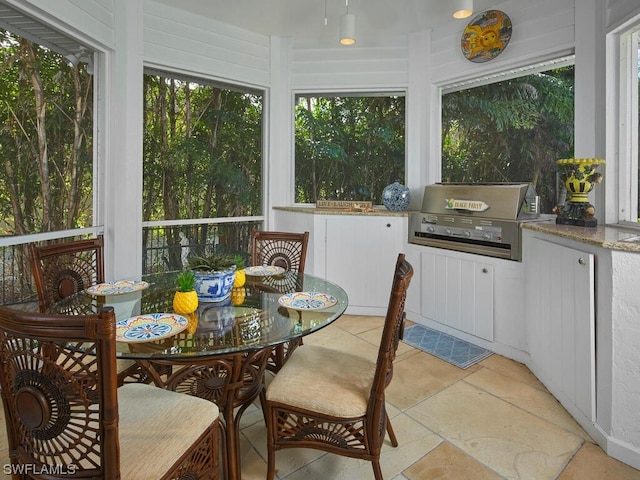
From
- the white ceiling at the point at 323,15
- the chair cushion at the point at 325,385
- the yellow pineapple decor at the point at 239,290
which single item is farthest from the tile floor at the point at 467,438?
the white ceiling at the point at 323,15

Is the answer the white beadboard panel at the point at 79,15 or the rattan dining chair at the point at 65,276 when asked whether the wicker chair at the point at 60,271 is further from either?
the white beadboard panel at the point at 79,15

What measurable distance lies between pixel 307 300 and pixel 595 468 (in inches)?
55.1

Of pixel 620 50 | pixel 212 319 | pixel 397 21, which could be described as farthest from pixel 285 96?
pixel 212 319

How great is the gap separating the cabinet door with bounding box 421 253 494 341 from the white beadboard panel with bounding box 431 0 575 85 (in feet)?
5.22

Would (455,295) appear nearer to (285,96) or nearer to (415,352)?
(415,352)

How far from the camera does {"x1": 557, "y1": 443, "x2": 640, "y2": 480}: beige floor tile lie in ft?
5.24

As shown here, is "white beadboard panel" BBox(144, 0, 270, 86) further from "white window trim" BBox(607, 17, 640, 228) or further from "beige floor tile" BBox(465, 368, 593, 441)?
"beige floor tile" BBox(465, 368, 593, 441)

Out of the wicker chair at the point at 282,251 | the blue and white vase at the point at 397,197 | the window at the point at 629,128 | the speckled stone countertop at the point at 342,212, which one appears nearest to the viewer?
the window at the point at 629,128

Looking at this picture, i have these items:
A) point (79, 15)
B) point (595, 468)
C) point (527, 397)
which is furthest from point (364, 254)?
point (79, 15)

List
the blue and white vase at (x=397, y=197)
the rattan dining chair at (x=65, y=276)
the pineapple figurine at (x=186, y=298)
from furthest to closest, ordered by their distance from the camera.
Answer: the blue and white vase at (x=397, y=197) < the rattan dining chair at (x=65, y=276) < the pineapple figurine at (x=186, y=298)

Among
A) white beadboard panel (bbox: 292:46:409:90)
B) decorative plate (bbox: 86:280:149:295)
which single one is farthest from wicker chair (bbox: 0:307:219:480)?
white beadboard panel (bbox: 292:46:409:90)

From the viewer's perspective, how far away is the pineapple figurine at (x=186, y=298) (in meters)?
1.54

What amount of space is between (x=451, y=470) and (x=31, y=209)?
275 cm

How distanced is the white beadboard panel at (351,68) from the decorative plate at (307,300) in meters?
2.68
